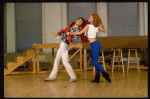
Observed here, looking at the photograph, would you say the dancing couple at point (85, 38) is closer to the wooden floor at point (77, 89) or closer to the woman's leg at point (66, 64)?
the woman's leg at point (66, 64)

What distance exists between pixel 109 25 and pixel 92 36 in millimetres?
4375

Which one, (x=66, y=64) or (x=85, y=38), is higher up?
(x=85, y=38)

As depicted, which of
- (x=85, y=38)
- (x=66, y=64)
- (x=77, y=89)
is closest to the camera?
(x=77, y=89)

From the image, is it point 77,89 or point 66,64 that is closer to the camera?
point 77,89

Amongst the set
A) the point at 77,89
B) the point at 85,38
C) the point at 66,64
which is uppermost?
the point at 85,38

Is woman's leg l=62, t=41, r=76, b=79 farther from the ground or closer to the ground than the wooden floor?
farther from the ground

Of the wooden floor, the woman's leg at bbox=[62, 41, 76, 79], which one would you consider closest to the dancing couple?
Result: the woman's leg at bbox=[62, 41, 76, 79]

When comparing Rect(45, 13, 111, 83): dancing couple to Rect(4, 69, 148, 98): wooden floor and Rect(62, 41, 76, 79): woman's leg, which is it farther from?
Rect(4, 69, 148, 98): wooden floor

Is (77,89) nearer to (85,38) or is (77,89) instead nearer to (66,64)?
(66,64)

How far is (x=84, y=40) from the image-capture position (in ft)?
11.1

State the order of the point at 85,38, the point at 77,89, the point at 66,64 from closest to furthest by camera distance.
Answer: the point at 77,89 → the point at 66,64 → the point at 85,38

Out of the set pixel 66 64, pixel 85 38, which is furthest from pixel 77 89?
pixel 85 38
